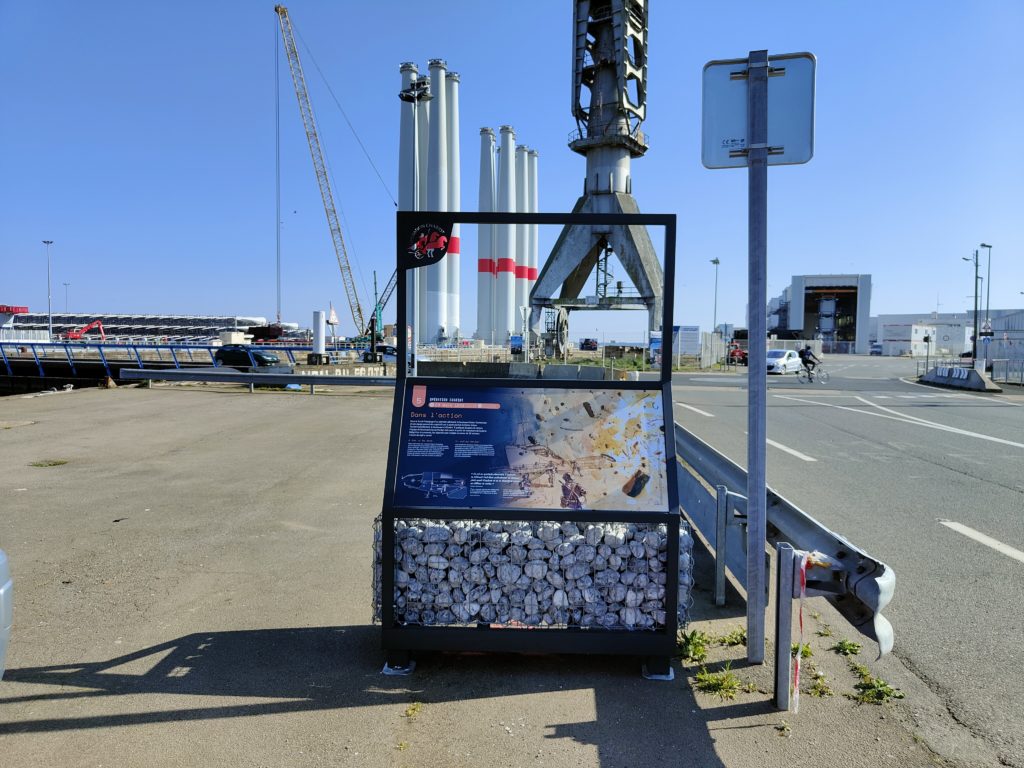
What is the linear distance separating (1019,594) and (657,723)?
3612 mm

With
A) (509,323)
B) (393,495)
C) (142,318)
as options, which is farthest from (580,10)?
(142,318)

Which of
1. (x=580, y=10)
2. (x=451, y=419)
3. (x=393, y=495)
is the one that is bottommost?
(x=393, y=495)

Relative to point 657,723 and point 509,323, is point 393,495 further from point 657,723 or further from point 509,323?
point 509,323

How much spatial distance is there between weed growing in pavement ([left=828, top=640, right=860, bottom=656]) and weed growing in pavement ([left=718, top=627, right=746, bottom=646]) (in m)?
0.55

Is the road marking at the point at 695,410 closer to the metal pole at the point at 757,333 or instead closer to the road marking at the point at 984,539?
the road marking at the point at 984,539

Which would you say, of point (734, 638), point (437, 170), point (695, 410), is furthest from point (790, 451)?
point (437, 170)

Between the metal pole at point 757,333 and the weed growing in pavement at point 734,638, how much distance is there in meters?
0.24

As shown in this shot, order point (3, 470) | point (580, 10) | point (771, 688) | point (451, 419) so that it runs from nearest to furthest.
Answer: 1. point (771, 688)
2. point (451, 419)
3. point (3, 470)
4. point (580, 10)

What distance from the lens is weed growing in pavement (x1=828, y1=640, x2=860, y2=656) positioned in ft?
13.9

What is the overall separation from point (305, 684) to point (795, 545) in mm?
2991

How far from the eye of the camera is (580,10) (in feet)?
124

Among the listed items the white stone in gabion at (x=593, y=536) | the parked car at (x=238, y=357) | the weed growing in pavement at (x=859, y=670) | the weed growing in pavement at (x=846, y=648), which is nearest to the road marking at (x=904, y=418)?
the weed growing in pavement at (x=846, y=648)

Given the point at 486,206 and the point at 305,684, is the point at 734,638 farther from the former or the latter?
the point at 486,206

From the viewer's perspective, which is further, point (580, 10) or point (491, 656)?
point (580, 10)
